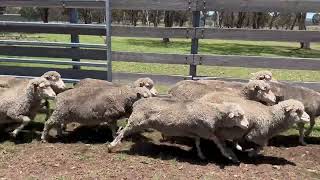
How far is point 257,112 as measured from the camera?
23.9 feet

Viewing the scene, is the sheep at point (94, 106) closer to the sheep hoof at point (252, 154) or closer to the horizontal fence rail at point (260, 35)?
the sheep hoof at point (252, 154)

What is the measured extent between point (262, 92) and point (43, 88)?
393cm

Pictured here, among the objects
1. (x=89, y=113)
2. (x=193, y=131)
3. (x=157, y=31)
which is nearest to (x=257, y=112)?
(x=193, y=131)

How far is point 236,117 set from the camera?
22.7 feet

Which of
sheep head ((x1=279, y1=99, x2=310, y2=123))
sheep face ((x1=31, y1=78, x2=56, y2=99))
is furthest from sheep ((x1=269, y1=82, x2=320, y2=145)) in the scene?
sheep face ((x1=31, y1=78, x2=56, y2=99))

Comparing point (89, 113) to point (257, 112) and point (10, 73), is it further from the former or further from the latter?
point (10, 73)

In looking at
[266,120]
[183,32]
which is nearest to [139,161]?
[266,120]

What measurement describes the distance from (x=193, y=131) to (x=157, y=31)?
139 inches

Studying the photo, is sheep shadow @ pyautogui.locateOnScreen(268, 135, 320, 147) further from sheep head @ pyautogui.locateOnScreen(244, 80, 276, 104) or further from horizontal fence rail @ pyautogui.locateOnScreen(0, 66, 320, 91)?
horizontal fence rail @ pyautogui.locateOnScreen(0, 66, 320, 91)

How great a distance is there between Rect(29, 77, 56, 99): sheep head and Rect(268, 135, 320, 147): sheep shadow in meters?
4.09

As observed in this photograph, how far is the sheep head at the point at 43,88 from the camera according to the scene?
797cm

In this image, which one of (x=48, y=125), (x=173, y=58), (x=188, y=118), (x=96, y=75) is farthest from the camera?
(x=96, y=75)

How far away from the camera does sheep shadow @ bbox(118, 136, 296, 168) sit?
7199 millimetres

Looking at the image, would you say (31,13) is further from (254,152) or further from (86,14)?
(254,152)
